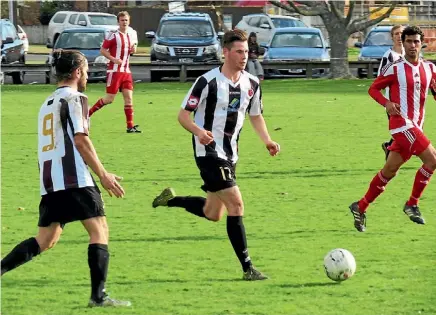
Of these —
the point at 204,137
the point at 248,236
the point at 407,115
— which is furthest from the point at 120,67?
the point at 204,137

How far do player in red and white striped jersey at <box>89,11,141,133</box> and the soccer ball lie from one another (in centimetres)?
1135

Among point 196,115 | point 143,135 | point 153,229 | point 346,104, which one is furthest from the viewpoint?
point 346,104

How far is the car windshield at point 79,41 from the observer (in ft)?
113

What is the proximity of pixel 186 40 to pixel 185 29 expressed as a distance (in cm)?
69

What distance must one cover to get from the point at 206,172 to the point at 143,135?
11.1m

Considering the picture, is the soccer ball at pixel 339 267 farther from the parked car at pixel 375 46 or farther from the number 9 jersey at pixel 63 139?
the parked car at pixel 375 46

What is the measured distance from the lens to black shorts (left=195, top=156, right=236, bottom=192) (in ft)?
29.0

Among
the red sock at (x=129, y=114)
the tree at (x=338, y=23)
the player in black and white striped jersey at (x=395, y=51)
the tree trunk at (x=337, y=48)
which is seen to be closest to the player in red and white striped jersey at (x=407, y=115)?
the player in black and white striped jersey at (x=395, y=51)

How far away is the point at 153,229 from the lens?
1089 cm

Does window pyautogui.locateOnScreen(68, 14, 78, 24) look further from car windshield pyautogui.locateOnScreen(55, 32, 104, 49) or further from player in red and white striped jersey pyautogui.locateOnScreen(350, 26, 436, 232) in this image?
player in red and white striped jersey pyautogui.locateOnScreen(350, 26, 436, 232)

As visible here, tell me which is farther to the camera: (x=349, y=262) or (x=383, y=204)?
(x=383, y=204)

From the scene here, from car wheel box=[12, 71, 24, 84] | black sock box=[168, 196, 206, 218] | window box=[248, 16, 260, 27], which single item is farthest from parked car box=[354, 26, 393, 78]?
black sock box=[168, 196, 206, 218]

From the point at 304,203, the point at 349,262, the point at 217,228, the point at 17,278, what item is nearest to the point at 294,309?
the point at 349,262

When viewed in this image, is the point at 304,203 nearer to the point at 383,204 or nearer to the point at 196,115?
the point at 383,204
